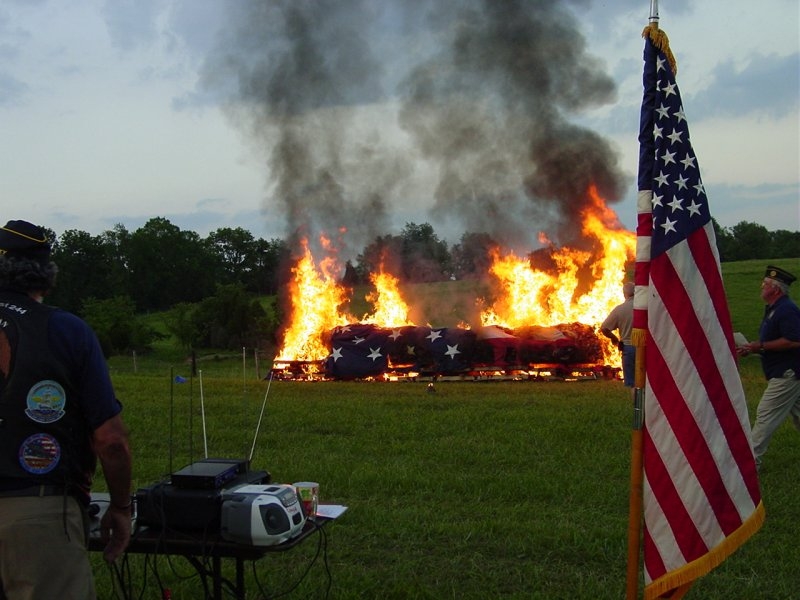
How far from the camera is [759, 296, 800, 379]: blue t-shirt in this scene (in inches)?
304

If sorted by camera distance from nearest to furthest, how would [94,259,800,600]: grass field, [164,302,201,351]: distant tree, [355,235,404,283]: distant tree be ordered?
[94,259,800,600]: grass field
[355,235,404,283]: distant tree
[164,302,201,351]: distant tree

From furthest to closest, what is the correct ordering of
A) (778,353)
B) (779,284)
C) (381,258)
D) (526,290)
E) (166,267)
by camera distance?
(166,267) < (381,258) < (526,290) < (778,353) < (779,284)

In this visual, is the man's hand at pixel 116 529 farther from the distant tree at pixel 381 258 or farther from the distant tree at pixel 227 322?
the distant tree at pixel 227 322

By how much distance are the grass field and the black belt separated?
1160 millimetres

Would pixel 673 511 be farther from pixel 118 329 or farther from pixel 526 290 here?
pixel 118 329

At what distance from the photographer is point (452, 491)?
7.43 meters

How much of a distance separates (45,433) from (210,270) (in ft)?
258

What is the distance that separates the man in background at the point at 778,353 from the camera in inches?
305

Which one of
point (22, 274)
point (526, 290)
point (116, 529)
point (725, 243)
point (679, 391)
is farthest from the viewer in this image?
point (725, 243)

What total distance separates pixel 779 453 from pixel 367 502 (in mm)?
4633

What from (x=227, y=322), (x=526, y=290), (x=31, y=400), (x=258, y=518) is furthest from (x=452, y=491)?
(x=227, y=322)

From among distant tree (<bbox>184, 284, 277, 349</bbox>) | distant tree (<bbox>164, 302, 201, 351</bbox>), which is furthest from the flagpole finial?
distant tree (<bbox>164, 302, 201, 351</bbox>)

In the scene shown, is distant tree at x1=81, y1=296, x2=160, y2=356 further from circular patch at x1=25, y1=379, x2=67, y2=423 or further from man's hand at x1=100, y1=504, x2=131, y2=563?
circular patch at x1=25, y1=379, x2=67, y2=423

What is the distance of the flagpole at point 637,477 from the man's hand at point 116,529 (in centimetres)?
242
